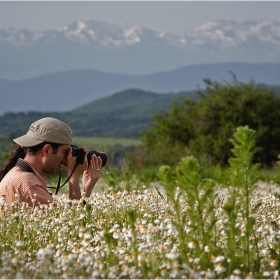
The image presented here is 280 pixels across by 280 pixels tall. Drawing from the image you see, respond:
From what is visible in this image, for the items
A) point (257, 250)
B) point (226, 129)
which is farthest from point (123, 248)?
point (226, 129)

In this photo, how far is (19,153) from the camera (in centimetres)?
597

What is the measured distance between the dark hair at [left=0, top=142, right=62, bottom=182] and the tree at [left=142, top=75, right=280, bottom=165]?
87.6ft

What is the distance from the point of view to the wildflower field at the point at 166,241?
12.4 ft

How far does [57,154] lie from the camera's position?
5668 mm

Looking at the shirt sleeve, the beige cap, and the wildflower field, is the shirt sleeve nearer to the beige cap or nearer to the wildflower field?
the wildflower field

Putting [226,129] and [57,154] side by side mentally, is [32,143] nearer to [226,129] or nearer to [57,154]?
[57,154]

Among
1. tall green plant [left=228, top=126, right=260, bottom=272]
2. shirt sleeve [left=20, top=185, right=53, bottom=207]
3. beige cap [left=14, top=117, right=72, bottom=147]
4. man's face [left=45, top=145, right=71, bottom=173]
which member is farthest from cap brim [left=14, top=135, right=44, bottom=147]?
tall green plant [left=228, top=126, right=260, bottom=272]

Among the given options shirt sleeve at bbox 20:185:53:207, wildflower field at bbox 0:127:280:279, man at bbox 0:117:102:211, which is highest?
man at bbox 0:117:102:211

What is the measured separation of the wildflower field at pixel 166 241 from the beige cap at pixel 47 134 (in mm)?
566

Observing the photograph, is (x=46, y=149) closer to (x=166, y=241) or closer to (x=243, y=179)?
(x=166, y=241)

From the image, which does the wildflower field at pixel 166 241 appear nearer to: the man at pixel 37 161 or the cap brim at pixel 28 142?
the man at pixel 37 161

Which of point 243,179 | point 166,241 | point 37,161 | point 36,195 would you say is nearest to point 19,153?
point 37,161

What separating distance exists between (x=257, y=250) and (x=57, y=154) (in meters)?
2.23

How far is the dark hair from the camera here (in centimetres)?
564
